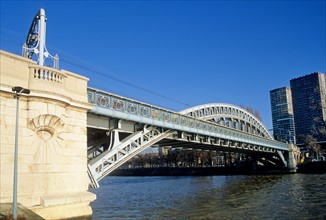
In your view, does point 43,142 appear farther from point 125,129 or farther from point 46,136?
point 125,129

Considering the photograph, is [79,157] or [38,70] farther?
[79,157]

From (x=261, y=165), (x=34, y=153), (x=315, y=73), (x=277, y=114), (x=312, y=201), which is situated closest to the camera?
(x=34, y=153)

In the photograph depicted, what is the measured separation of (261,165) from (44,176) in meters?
72.5

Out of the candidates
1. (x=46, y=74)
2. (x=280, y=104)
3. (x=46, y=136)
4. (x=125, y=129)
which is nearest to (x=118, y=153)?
(x=125, y=129)

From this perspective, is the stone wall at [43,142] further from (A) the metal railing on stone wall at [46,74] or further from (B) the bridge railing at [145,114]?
(B) the bridge railing at [145,114]

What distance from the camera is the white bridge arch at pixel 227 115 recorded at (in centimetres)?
5279

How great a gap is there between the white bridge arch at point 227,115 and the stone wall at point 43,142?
1290 inches

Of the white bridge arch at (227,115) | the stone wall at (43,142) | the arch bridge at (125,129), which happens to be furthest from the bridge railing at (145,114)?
the white bridge arch at (227,115)

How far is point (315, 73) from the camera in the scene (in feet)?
465

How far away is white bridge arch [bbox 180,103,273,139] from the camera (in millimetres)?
52787

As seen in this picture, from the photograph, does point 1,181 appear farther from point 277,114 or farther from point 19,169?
point 277,114

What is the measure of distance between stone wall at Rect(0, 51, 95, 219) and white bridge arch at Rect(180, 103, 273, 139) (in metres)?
32.8

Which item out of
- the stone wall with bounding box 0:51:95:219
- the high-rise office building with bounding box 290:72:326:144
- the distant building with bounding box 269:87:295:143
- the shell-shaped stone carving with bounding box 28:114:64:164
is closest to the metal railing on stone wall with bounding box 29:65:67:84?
the stone wall with bounding box 0:51:95:219

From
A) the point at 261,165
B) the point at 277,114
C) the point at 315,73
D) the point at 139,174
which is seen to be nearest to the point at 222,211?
the point at 261,165
